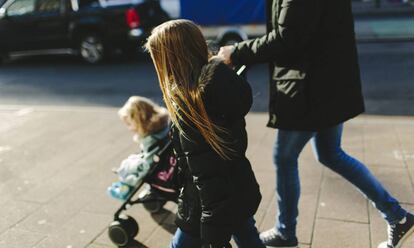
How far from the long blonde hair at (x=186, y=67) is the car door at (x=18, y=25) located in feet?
33.7

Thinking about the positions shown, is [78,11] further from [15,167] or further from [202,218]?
[202,218]

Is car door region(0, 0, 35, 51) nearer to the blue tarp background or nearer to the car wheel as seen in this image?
the car wheel

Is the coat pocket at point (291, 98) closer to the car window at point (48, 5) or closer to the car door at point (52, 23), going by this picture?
the car door at point (52, 23)

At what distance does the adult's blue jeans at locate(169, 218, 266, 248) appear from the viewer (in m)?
2.24

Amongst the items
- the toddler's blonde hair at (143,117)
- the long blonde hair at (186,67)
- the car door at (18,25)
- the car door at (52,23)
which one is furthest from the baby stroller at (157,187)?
the car door at (18,25)

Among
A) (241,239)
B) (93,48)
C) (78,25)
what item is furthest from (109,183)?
(78,25)

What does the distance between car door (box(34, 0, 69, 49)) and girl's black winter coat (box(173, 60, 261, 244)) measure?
9721mm

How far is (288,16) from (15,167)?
350 centimetres

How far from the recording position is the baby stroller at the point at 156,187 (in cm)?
303

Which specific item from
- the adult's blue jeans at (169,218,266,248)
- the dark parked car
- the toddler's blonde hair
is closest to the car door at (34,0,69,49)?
the dark parked car

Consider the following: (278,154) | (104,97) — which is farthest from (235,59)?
(104,97)

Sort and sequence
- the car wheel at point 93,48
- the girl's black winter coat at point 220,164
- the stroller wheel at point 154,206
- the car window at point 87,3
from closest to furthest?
1. the girl's black winter coat at point 220,164
2. the stroller wheel at point 154,206
3. the car window at point 87,3
4. the car wheel at point 93,48

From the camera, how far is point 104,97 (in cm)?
739

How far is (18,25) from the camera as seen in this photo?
11297 mm
